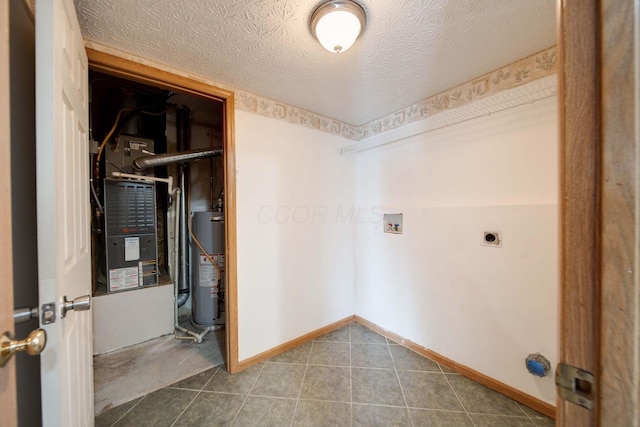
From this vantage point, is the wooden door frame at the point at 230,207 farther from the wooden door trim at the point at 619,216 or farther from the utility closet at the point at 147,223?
the wooden door trim at the point at 619,216

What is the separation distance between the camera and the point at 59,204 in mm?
A: 715

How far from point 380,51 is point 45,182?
63.1 inches

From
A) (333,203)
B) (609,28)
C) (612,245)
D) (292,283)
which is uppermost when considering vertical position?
(609,28)

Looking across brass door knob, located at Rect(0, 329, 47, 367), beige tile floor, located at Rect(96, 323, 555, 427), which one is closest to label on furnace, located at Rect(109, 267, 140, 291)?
beige tile floor, located at Rect(96, 323, 555, 427)

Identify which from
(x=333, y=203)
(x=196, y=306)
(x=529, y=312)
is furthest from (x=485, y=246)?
(x=196, y=306)

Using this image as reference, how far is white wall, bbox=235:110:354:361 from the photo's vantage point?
1806 millimetres

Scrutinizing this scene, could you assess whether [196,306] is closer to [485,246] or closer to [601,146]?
[485,246]

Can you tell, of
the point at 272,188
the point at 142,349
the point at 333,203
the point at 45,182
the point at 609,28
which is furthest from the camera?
the point at 333,203

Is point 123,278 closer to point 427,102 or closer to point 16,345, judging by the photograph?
point 16,345

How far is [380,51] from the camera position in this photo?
1321 mm

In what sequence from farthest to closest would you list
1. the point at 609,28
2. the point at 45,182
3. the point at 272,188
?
the point at 272,188, the point at 45,182, the point at 609,28

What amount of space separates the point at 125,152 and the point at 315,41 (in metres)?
2.14

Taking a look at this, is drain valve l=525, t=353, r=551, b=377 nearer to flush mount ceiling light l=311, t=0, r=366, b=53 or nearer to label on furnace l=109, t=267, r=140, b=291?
flush mount ceiling light l=311, t=0, r=366, b=53

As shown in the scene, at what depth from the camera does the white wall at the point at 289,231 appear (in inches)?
71.1
